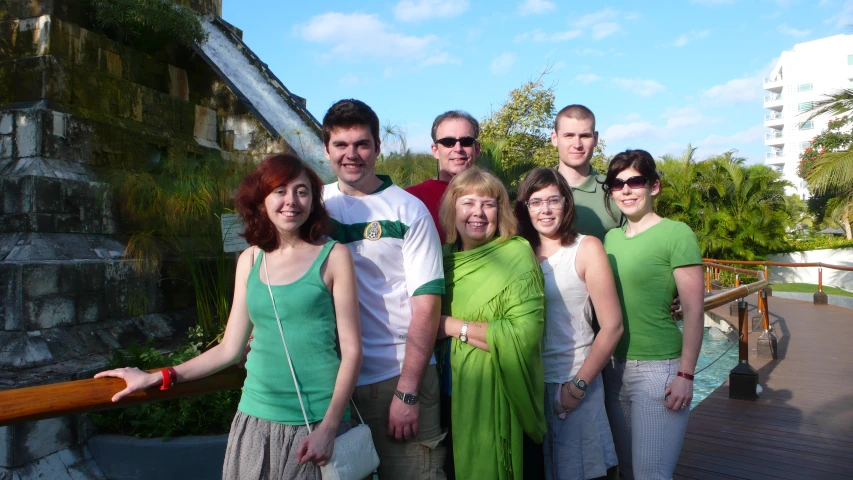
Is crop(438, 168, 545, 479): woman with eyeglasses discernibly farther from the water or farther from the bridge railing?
the water

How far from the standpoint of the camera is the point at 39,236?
4.50m

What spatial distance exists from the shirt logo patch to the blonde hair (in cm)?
37

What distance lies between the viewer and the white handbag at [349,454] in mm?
1742

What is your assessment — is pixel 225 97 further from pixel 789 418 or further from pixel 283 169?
pixel 789 418

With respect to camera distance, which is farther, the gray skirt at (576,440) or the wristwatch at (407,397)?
the gray skirt at (576,440)

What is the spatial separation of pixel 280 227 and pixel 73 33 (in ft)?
15.9

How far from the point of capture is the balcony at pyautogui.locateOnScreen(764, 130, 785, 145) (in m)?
66.2

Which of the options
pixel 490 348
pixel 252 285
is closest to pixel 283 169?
pixel 252 285

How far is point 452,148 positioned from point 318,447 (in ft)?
5.55

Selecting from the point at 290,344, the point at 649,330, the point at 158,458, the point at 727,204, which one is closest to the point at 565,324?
the point at 649,330

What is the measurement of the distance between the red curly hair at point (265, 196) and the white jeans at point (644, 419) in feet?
4.73

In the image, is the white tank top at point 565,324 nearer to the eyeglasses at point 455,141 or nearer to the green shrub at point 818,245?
the eyeglasses at point 455,141

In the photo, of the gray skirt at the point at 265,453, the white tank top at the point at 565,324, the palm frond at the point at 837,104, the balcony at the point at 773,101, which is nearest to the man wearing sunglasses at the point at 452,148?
the white tank top at the point at 565,324

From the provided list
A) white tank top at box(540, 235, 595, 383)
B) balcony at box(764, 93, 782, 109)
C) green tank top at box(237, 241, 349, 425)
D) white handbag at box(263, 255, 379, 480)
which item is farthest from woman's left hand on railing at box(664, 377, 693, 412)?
balcony at box(764, 93, 782, 109)
